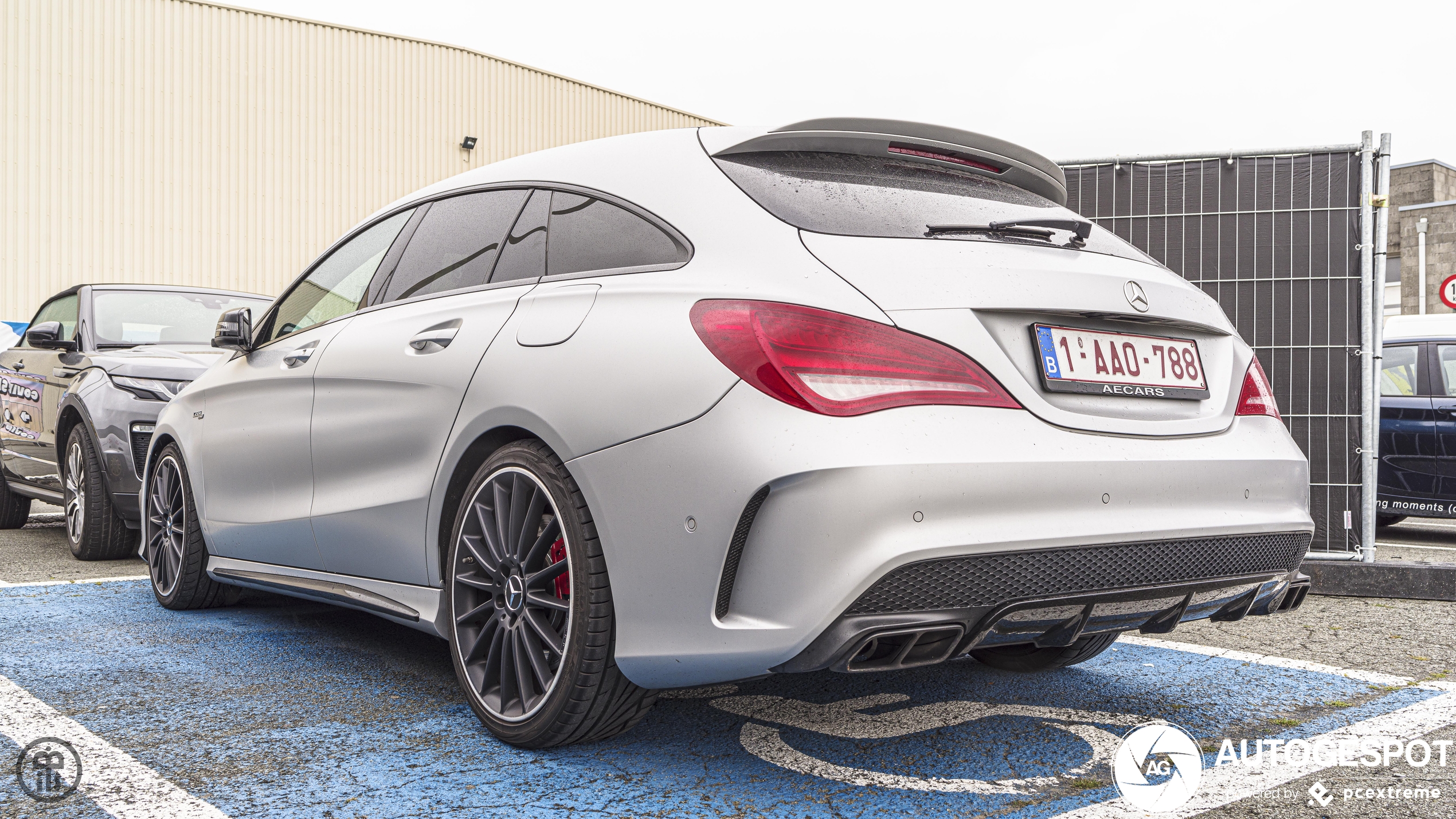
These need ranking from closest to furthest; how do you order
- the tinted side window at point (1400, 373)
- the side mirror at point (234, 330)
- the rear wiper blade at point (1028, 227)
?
the rear wiper blade at point (1028, 227), the side mirror at point (234, 330), the tinted side window at point (1400, 373)

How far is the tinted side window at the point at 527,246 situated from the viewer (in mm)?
3053

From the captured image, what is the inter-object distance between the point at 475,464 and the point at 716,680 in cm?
96

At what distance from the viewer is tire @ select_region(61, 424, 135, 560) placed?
19.8 ft

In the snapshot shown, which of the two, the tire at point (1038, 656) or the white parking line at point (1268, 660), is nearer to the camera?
the tire at point (1038, 656)

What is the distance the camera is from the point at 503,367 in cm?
278

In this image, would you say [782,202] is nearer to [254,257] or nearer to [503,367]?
[503,367]

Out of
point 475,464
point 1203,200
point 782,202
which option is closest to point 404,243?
point 475,464

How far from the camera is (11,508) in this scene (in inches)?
313

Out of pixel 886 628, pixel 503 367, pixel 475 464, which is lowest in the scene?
pixel 886 628

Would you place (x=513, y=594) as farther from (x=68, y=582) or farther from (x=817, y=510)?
(x=68, y=582)

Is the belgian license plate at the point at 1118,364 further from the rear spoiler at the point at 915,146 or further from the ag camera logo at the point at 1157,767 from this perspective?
the ag camera logo at the point at 1157,767

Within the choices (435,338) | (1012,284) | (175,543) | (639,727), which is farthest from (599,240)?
(175,543)

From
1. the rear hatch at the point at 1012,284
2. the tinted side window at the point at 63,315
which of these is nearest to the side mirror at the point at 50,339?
the tinted side window at the point at 63,315

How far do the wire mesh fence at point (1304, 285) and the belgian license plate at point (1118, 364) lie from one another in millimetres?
3722
